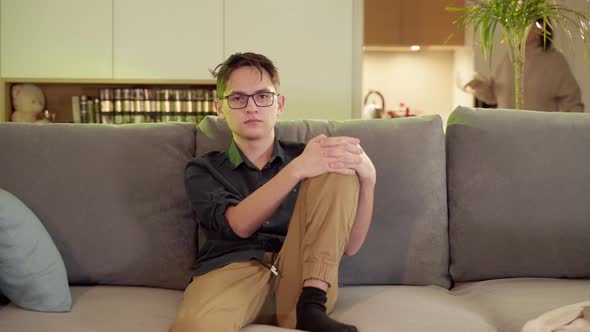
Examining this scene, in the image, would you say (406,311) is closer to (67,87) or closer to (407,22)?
(67,87)

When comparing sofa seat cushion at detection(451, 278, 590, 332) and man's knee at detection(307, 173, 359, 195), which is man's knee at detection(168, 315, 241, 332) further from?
sofa seat cushion at detection(451, 278, 590, 332)

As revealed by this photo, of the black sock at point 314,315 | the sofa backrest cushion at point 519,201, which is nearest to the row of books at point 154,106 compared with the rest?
the sofa backrest cushion at point 519,201

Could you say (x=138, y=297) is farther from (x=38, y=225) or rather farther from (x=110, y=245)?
(x=38, y=225)

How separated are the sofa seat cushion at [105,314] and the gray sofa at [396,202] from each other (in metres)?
0.02

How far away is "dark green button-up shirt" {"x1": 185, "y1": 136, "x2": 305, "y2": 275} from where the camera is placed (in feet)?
5.28

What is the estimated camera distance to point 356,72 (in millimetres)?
3760

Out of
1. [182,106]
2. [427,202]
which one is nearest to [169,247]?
[427,202]

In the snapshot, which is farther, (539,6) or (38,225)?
(539,6)

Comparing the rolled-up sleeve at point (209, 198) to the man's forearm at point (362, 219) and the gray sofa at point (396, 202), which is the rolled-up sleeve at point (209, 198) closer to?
the gray sofa at point (396, 202)

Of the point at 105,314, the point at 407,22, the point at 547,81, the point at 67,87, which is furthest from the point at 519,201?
the point at 407,22

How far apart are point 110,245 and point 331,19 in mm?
2350

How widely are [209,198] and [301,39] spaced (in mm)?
2288

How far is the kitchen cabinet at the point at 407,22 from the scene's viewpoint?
566 cm

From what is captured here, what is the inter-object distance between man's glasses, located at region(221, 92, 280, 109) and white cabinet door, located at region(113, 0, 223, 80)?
6.90ft
